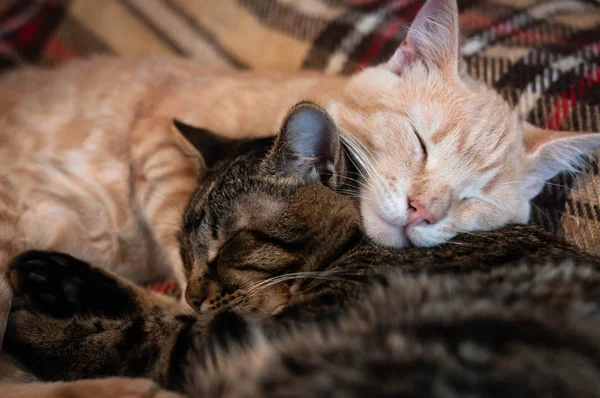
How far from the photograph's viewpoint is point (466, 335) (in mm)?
758

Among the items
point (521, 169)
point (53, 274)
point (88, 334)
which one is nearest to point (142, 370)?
point (88, 334)

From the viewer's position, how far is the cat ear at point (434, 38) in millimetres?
1252

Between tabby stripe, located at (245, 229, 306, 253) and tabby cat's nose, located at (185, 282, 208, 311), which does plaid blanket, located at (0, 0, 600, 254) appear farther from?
tabby cat's nose, located at (185, 282, 208, 311)

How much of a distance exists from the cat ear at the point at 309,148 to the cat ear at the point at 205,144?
0.28 m

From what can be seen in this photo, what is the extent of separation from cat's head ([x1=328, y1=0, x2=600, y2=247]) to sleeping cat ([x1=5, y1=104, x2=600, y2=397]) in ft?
0.21

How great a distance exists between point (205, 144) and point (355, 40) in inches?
31.3

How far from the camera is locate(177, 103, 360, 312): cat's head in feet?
3.42

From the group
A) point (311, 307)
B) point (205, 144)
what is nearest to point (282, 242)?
point (311, 307)

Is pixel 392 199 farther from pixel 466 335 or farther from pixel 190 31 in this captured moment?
pixel 190 31

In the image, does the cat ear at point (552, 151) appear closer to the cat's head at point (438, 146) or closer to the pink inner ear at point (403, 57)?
Result: the cat's head at point (438, 146)

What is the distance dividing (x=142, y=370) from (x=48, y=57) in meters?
1.72

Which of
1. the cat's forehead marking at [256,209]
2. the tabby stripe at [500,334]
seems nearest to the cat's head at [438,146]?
the cat's forehead marking at [256,209]

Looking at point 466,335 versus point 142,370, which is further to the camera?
point 142,370

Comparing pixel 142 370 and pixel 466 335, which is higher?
pixel 466 335
